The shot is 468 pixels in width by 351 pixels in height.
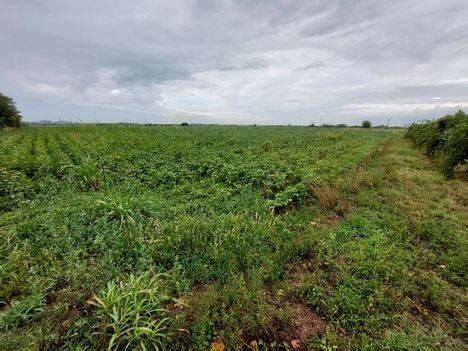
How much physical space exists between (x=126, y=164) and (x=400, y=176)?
9.33 meters

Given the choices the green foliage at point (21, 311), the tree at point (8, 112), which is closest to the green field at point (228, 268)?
the green foliage at point (21, 311)

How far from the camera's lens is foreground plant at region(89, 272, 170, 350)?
2.70 m

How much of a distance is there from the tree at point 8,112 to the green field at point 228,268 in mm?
33096

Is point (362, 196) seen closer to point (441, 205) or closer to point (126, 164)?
point (441, 205)

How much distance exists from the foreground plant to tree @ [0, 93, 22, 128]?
123 feet

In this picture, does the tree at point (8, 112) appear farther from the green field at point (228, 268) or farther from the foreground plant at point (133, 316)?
the foreground plant at point (133, 316)

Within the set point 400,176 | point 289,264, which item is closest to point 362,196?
point 400,176

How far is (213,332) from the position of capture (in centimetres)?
295

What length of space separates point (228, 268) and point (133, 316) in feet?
4.62

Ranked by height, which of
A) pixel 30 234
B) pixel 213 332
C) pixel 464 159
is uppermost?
pixel 464 159

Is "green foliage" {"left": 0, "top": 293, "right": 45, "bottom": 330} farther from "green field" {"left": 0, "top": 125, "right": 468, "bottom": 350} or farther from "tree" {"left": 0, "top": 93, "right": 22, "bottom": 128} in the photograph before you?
"tree" {"left": 0, "top": 93, "right": 22, "bottom": 128}

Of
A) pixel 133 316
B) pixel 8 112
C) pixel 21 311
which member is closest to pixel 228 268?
pixel 133 316

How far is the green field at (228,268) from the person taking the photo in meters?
2.91

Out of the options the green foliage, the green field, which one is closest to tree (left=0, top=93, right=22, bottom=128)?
the green field
